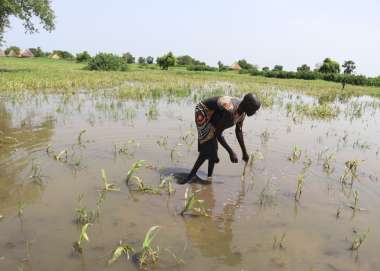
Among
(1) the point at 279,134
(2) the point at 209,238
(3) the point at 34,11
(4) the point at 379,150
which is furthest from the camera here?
(3) the point at 34,11

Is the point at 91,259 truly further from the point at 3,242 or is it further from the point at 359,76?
the point at 359,76

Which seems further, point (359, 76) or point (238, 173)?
point (359, 76)

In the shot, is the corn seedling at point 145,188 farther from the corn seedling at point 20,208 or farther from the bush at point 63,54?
the bush at point 63,54

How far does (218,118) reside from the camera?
15.4 ft

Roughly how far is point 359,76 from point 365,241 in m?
34.9

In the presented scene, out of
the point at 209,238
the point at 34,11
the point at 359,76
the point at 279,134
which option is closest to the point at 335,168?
the point at 279,134

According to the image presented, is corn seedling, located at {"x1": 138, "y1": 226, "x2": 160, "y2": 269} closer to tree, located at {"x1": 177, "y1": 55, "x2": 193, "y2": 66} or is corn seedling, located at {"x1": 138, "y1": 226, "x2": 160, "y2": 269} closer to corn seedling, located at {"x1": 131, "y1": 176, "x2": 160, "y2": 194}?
corn seedling, located at {"x1": 131, "y1": 176, "x2": 160, "y2": 194}

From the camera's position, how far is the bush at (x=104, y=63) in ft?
106

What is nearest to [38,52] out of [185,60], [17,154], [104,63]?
[185,60]


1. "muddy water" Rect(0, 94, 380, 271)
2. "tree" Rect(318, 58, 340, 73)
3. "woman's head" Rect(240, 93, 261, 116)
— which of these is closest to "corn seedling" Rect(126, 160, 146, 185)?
"muddy water" Rect(0, 94, 380, 271)

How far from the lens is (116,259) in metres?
3.01

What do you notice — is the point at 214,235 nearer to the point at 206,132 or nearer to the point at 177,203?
the point at 177,203

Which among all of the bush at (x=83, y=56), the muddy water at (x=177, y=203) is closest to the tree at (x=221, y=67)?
the bush at (x=83, y=56)

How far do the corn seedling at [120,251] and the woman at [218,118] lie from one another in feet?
6.32
